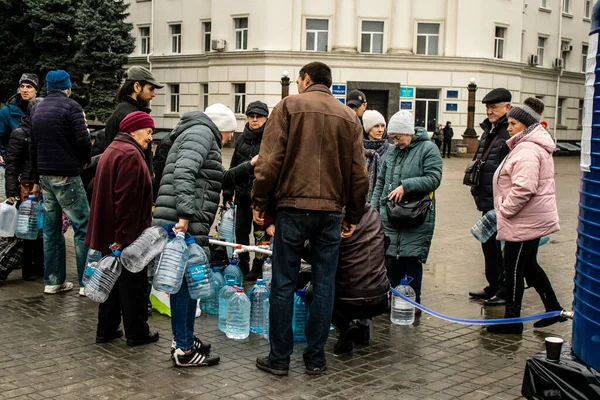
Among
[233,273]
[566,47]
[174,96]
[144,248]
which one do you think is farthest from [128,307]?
[566,47]

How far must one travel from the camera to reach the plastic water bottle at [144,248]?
5848mm

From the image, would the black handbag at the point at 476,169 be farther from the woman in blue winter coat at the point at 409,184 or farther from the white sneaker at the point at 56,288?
the white sneaker at the point at 56,288

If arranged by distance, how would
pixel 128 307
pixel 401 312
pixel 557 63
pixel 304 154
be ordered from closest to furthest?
1. pixel 304 154
2. pixel 128 307
3. pixel 401 312
4. pixel 557 63

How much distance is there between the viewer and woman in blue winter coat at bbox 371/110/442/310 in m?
7.36

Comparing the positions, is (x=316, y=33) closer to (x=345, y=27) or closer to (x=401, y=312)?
(x=345, y=27)

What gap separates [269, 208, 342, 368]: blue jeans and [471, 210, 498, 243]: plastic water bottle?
274 cm

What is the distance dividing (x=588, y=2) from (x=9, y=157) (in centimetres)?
4500

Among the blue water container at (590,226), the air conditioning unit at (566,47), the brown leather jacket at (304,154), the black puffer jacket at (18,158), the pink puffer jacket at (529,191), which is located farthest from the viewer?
the air conditioning unit at (566,47)

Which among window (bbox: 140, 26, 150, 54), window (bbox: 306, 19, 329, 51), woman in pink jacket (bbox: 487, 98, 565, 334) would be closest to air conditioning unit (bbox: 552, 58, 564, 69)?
Answer: window (bbox: 306, 19, 329, 51)

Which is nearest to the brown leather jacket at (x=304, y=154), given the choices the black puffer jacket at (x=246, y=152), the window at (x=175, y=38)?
the black puffer jacket at (x=246, y=152)

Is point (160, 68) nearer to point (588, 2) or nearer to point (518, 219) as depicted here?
point (588, 2)

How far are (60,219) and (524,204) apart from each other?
4.67m

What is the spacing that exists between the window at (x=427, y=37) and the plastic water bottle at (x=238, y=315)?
3276 centimetres

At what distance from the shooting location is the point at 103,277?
6230 millimetres
